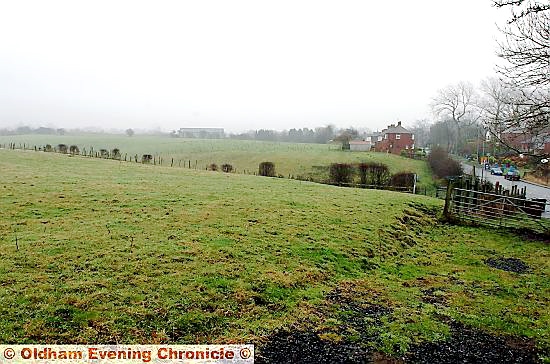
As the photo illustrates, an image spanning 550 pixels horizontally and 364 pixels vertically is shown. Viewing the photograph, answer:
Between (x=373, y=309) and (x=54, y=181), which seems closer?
(x=373, y=309)

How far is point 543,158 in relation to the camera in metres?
12.6

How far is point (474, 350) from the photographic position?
252 inches

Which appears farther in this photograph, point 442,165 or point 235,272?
point 442,165

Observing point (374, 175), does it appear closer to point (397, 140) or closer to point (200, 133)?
point (397, 140)

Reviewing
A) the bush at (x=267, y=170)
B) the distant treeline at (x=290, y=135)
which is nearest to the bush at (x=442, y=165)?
the bush at (x=267, y=170)

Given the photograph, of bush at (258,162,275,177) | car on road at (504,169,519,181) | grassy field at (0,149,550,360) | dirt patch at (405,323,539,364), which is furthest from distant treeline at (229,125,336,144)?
dirt patch at (405,323,539,364)

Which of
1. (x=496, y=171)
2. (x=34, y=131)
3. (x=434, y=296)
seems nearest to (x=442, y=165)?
(x=496, y=171)

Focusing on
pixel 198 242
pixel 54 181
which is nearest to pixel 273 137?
pixel 54 181

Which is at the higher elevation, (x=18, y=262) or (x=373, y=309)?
(x=18, y=262)

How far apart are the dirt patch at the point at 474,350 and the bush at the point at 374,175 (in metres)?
25.3

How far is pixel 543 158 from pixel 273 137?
373 ft

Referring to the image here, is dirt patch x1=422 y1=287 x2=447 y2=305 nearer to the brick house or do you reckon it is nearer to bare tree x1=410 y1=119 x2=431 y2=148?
A: the brick house

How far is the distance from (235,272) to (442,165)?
1589 inches

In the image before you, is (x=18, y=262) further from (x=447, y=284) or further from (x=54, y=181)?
(x=54, y=181)
